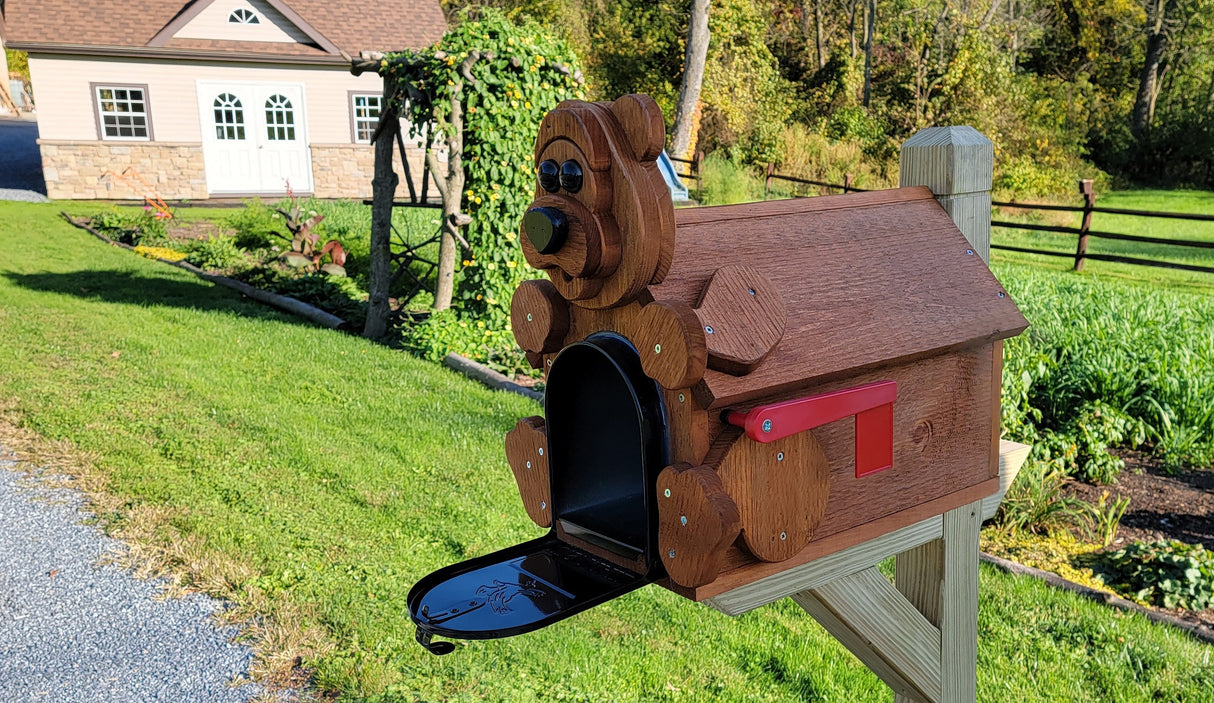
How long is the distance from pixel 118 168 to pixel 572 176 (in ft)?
64.1

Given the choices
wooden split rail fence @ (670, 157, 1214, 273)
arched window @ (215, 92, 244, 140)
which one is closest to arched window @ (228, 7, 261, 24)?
arched window @ (215, 92, 244, 140)

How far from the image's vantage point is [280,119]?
19.3 metres

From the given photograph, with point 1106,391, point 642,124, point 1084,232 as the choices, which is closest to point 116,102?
point 1084,232

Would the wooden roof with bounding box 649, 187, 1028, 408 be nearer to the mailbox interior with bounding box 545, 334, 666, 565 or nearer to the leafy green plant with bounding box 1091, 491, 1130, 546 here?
the mailbox interior with bounding box 545, 334, 666, 565

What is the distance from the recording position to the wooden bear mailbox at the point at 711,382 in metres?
1.05

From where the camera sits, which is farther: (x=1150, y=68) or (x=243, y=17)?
(x=1150, y=68)

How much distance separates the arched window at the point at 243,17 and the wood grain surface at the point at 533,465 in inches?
787

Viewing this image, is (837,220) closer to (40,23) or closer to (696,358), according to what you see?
(696,358)

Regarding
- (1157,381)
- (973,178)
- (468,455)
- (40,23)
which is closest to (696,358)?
(973,178)

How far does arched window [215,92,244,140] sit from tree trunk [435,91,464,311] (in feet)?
44.1

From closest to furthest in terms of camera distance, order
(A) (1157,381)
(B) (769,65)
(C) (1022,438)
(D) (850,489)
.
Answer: (D) (850,489), (C) (1022,438), (A) (1157,381), (B) (769,65)

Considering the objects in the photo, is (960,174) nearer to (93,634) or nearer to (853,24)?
(93,634)

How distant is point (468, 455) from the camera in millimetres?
4707

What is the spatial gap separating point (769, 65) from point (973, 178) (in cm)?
2091
